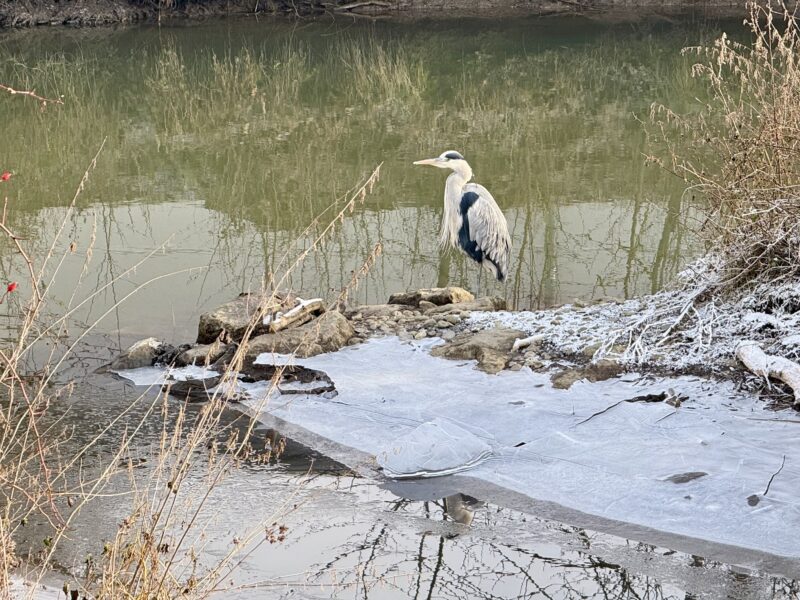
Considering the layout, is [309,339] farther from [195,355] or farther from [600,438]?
[600,438]

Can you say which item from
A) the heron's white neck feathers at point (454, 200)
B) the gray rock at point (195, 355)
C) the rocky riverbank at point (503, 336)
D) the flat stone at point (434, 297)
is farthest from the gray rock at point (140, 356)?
the heron's white neck feathers at point (454, 200)

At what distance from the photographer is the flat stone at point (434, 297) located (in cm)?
638

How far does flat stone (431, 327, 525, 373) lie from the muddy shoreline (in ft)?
51.8

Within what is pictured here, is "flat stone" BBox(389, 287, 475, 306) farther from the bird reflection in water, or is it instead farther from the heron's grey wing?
the bird reflection in water

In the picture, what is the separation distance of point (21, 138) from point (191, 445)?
10175mm

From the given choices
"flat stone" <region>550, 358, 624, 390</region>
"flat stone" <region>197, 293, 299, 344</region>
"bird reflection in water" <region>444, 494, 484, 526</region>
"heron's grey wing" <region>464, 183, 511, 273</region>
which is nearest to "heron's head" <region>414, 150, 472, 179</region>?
"heron's grey wing" <region>464, 183, 511, 273</region>

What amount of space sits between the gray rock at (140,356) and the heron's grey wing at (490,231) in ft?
8.08

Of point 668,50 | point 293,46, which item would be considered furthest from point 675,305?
point 293,46

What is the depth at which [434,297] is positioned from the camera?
251 inches

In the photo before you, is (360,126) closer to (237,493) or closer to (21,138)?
(21,138)

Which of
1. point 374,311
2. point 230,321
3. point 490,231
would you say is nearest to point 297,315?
point 230,321

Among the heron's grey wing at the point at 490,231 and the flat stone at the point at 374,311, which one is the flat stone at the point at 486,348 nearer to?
the flat stone at the point at 374,311

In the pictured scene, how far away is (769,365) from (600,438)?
822mm

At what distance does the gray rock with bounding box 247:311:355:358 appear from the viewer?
18.1 ft
